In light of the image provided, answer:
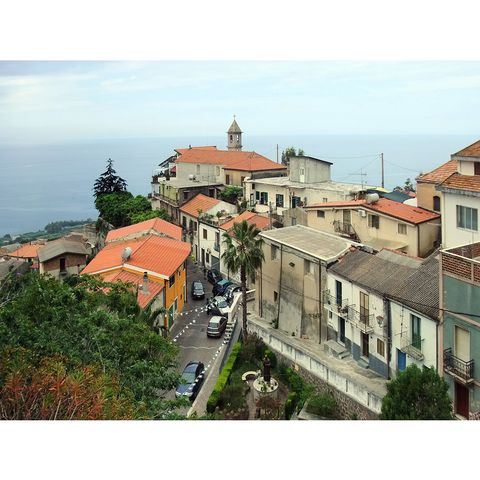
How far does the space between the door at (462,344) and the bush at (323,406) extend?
281 centimetres

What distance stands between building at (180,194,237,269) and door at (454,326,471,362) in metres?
14.9

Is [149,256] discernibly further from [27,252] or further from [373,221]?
[27,252]

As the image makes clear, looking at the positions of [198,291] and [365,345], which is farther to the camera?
[198,291]

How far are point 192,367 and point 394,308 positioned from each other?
16.6ft

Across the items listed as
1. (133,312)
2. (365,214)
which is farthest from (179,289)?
(133,312)

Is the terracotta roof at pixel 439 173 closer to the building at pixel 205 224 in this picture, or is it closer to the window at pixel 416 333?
the window at pixel 416 333

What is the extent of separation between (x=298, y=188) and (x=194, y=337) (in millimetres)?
9195

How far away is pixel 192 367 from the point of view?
46.6ft

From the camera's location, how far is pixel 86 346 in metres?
8.22

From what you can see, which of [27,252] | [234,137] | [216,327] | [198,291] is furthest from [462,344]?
[234,137]

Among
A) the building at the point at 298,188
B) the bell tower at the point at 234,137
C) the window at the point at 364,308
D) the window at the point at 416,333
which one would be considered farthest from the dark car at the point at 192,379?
the bell tower at the point at 234,137

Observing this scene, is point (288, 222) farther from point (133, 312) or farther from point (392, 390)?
point (392, 390)

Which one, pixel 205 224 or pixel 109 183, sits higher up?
pixel 109 183

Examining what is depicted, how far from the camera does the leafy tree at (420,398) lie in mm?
9102
